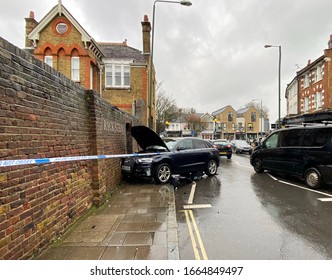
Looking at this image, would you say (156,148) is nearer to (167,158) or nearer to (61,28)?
(167,158)

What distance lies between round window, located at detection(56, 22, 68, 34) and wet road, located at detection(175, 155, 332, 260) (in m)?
15.7

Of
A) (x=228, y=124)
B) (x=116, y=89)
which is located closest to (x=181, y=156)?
(x=116, y=89)

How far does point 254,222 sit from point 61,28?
18.5m

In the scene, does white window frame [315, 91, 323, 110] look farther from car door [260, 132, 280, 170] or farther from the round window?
the round window

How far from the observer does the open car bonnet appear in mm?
8086

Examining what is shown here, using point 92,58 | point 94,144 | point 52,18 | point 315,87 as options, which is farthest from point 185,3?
point 315,87

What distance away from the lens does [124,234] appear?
3.82 m

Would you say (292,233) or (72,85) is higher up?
(72,85)

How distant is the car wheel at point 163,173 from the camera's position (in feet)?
25.0

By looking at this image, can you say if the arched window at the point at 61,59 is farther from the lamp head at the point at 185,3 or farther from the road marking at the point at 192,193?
the road marking at the point at 192,193

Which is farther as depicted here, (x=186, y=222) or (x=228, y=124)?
(x=228, y=124)

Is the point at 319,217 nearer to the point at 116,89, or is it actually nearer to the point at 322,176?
the point at 322,176
